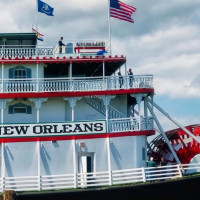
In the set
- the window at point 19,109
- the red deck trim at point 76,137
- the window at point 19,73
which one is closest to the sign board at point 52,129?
the red deck trim at point 76,137

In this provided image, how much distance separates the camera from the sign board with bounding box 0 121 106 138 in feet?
62.4

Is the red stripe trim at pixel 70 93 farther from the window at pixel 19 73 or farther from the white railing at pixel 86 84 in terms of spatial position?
the window at pixel 19 73

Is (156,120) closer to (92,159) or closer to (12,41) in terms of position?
(92,159)

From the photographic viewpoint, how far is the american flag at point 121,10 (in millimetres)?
21891

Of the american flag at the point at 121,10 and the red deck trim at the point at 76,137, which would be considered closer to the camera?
the red deck trim at the point at 76,137

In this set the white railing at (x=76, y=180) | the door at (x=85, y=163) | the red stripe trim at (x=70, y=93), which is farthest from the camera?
the red stripe trim at (x=70, y=93)

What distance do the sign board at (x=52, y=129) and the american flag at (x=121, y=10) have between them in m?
5.70

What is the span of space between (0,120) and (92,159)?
4.56 meters

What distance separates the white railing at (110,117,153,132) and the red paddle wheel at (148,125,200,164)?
20.7 feet

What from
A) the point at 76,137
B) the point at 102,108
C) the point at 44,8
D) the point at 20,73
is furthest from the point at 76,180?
the point at 44,8

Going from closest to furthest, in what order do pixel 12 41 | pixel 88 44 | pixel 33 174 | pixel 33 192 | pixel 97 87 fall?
pixel 33 192 → pixel 33 174 → pixel 97 87 → pixel 88 44 → pixel 12 41

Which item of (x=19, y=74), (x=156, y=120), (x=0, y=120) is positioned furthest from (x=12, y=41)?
(x=156, y=120)

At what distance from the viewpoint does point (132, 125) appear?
19.8 meters

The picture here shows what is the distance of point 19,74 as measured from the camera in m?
21.4
